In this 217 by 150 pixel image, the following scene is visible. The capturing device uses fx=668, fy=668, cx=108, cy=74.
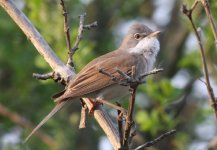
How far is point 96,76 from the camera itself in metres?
6.32

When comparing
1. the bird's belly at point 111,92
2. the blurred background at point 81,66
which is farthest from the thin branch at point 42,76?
the blurred background at point 81,66

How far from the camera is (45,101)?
35.8 ft

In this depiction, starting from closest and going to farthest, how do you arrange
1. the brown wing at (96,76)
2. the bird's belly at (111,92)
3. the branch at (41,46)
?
1. the branch at (41,46)
2. the brown wing at (96,76)
3. the bird's belly at (111,92)

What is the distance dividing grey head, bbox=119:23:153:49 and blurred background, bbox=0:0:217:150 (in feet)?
4.98

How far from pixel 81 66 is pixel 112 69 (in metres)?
2.94

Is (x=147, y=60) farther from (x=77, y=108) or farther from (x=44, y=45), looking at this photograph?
(x=77, y=108)

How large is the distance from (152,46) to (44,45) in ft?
5.32

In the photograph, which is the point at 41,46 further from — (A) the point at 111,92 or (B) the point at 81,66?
(B) the point at 81,66

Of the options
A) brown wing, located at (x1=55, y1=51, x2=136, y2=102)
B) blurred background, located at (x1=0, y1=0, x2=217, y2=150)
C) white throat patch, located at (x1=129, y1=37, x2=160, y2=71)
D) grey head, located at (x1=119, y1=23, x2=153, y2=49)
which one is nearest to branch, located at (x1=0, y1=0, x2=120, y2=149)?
brown wing, located at (x1=55, y1=51, x2=136, y2=102)

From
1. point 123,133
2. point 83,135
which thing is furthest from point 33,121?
point 123,133

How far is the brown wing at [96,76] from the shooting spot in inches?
230

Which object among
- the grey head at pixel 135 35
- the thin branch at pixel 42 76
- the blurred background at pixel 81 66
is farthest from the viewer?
the blurred background at pixel 81 66

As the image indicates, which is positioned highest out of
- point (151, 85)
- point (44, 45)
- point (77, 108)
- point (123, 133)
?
point (77, 108)

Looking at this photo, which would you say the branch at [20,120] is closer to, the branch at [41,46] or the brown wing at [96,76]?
the brown wing at [96,76]
